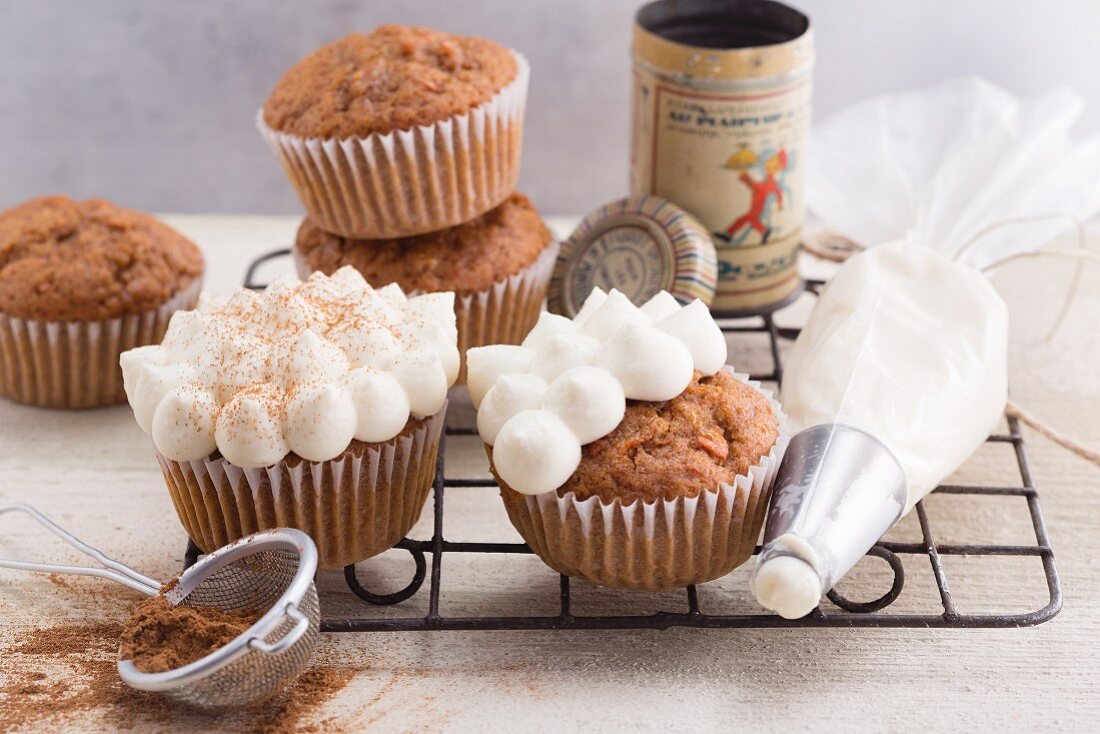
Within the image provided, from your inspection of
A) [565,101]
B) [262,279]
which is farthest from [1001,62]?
[262,279]

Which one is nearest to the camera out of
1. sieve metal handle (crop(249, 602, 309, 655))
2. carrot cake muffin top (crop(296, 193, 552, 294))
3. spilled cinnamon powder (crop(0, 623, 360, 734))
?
sieve metal handle (crop(249, 602, 309, 655))

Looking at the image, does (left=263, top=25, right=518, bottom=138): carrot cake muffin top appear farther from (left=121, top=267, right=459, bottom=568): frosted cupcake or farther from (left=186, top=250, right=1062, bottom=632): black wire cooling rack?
(left=186, top=250, right=1062, bottom=632): black wire cooling rack

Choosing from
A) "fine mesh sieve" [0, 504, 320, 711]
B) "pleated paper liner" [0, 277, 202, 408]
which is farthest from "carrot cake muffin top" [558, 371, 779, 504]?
"pleated paper liner" [0, 277, 202, 408]

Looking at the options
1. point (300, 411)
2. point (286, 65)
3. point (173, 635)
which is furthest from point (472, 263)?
point (286, 65)

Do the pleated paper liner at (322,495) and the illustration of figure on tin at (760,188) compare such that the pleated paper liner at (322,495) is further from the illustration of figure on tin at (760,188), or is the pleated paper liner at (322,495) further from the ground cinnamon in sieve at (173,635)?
the illustration of figure on tin at (760,188)

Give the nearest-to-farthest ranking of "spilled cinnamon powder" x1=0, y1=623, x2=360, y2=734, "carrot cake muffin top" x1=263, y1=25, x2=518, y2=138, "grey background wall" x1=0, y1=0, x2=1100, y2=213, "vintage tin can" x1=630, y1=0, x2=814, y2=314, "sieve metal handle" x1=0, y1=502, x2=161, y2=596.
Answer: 1. "spilled cinnamon powder" x1=0, y1=623, x2=360, y2=734
2. "sieve metal handle" x1=0, y1=502, x2=161, y2=596
3. "carrot cake muffin top" x1=263, y1=25, x2=518, y2=138
4. "vintage tin can" x1=630, y1=0, x2=814, y2=314
5. "grey background wall" x1=0, y1=0, x2=1100, y2=213

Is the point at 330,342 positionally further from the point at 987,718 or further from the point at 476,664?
the point at 987,718

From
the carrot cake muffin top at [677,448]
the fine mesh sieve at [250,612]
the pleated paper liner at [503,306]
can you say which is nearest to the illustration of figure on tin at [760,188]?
the pleated paper liner at [503,306]
